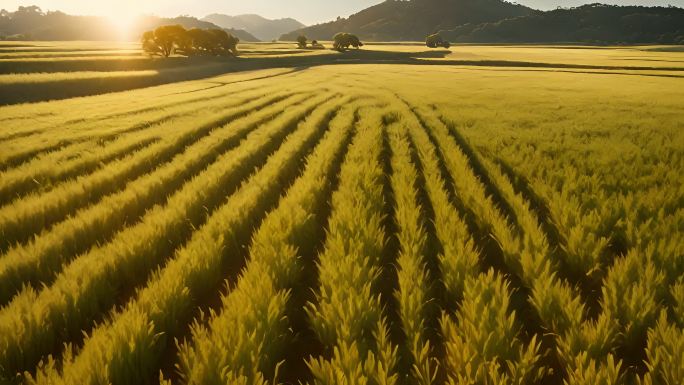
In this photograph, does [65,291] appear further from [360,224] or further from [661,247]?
[661,247]

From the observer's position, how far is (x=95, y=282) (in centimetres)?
414

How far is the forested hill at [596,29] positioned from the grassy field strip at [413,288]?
199 metres

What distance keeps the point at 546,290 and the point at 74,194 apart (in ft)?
25.4

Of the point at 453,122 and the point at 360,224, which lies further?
the point at 453,122

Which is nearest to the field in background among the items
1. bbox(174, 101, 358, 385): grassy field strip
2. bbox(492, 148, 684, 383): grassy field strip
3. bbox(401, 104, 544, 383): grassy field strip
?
bbox(174, 101, 358, 385): grassy field strip

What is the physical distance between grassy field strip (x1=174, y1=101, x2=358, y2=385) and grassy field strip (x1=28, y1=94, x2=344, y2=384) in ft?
0.91

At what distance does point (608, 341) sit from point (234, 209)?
513cm

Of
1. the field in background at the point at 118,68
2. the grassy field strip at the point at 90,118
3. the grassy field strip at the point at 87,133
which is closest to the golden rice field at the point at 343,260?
the grassy field strip at the point at 87,133

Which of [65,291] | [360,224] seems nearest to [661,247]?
[360,224]

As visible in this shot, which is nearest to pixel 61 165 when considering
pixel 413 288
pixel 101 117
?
pixel 101 117

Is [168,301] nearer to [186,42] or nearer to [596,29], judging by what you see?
[186,42]

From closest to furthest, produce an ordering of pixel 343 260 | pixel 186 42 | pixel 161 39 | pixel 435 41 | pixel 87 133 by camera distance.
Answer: pixel 343 260
pixel 87 133
pixel 161 39
pixel 186 42
pixel 435 41

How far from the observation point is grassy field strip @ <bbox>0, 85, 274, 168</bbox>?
10344mm

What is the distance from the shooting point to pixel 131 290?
4.52m
